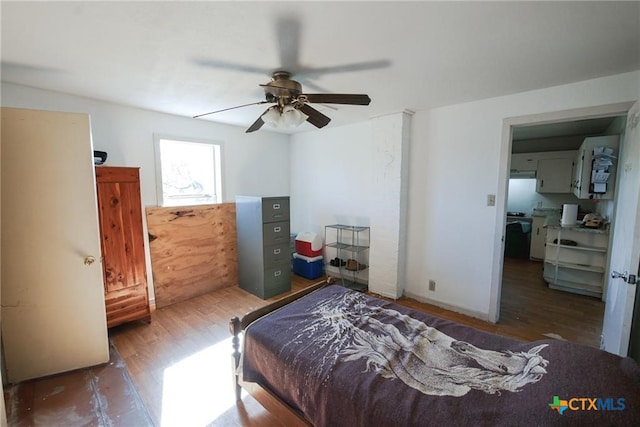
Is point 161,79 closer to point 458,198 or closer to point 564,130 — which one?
point 458,198

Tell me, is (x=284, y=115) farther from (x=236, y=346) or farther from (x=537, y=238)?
(x=537, y=238)

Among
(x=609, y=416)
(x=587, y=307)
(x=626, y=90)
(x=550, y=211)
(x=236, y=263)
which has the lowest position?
(x=587, y=307)

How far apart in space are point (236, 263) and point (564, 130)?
219 inches

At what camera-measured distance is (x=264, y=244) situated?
10.7 feet

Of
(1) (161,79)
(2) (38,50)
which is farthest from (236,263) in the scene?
(2) (38,50)

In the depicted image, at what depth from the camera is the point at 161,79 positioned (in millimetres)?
2096

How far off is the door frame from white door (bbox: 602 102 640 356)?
0.28 m

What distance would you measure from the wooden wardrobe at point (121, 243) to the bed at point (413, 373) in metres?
1.58

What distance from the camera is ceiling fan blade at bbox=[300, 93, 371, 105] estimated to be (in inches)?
67.6

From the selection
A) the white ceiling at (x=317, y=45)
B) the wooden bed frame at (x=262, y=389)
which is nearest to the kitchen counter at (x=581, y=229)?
the white ceiling at (x=317, y=45)

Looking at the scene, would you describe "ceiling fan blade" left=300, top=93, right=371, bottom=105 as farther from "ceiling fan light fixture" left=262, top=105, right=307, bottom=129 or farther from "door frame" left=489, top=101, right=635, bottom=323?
"door frame" left=489, top=101, right=635, bottom=323

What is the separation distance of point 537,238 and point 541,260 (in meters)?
0.41

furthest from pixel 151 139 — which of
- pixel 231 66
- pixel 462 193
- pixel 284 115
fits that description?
pixel 462 193

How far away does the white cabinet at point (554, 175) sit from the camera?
4730 mm
